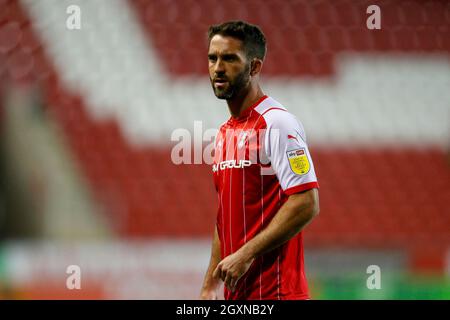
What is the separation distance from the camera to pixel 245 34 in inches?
83.4

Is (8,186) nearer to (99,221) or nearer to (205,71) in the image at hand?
(99,221)

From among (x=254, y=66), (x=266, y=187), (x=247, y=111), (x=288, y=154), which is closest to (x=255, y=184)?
(x=266, y=187)

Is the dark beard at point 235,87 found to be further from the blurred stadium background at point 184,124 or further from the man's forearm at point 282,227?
the blurred stadium background at point 184,124

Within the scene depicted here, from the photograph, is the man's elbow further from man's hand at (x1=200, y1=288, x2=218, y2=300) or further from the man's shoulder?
man's hand at (x1=200, y1=288, x2=218, y2=300)

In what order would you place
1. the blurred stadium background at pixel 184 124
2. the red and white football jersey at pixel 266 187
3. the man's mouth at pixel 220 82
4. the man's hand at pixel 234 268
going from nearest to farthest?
the man's hand at pixel 234 268
the red and white football jersey at pixel 266 187
the man's mouth at pixel 220 82
the blurred stadium background at pixel 184 124

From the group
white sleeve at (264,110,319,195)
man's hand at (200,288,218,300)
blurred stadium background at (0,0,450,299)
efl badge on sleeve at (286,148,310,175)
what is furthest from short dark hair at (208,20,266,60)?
blurred stadium background at (0,0,450,299)

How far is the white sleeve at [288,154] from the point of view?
194 centimetres

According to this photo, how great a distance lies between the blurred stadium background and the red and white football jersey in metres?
1.58

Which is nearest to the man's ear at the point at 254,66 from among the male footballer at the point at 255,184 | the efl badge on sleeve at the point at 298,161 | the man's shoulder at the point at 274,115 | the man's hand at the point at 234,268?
the male footballer at the point at 255,184

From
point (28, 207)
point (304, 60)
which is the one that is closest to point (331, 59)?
point (304, 60)

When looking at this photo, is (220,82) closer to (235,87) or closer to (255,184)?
(235,87)

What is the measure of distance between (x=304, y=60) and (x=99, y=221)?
1.79 metres

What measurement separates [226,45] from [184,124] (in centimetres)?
210

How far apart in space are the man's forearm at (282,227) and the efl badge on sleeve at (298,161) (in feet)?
0.29
